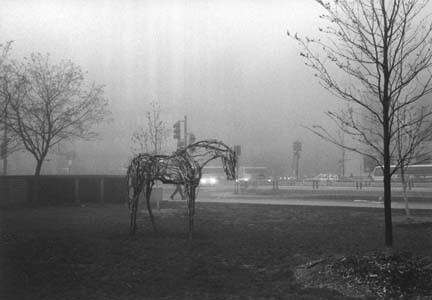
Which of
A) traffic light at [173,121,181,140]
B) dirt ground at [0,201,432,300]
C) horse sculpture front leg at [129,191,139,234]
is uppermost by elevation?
traffic light at [173,121,181,140]

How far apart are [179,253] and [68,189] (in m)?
18.7

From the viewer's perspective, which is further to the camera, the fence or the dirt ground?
the fence

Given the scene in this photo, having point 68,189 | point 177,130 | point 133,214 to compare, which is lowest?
point 133,214

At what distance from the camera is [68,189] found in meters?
26.5

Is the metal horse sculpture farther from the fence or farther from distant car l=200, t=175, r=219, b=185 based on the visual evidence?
distant car l=200, t=175, r=219, b=185

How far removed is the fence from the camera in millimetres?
25406

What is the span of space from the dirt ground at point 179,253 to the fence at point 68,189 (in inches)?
376

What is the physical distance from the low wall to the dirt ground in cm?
952

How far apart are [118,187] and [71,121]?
5066mm

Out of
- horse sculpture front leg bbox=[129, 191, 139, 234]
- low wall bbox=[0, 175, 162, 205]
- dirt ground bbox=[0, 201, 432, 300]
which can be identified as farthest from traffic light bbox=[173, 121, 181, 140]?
horse sculpture front leg bbox=[129, 191, 139, 234]

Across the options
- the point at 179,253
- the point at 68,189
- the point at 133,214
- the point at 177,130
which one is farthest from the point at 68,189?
the point at 179,253

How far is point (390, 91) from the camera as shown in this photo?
27.6ft

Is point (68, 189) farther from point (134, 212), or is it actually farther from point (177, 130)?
point (134, 212)

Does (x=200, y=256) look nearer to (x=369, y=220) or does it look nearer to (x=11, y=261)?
(x=11, y=261)
